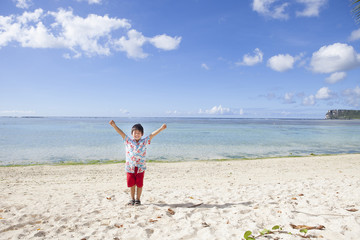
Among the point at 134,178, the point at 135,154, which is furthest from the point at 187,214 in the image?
the point at 135,154

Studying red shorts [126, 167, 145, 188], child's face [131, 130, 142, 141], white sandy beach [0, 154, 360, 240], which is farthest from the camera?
red shorts [126, 167, 145, 188]

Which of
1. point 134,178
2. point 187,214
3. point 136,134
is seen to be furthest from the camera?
point 134,178

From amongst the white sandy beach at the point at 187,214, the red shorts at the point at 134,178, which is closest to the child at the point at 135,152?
the red shorts at the point at 134,178

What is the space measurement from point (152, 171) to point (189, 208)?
26.8ft

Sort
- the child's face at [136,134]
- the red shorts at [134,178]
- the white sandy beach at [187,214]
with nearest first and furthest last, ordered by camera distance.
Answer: the white sandy beach at [187,214]
the child's face at [136,134]
the red shorts at [134,178]

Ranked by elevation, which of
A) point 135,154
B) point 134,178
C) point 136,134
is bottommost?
point 134,178

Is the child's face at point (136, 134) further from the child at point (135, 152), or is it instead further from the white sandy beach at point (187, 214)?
the white sandy beach at point (187, 214)

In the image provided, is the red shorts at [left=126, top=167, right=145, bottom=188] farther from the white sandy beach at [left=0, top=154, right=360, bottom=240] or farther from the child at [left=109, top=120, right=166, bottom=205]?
the white sandy beach at [left=0, top=154, right=360, bottom=240]

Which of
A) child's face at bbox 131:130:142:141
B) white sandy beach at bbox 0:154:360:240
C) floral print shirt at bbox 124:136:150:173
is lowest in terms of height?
white sandy beach at bbox 0:154:360:240

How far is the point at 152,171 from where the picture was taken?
532 inches

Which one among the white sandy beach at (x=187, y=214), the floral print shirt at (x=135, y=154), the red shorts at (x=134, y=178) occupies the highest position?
the floral print shirt at (x=135, y=154)

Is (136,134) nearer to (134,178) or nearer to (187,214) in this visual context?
(134,178)

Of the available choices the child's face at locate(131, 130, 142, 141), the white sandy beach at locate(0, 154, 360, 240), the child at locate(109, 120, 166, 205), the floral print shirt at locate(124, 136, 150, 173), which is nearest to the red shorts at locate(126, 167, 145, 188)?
the child at locate(109, 120, 166, 205)

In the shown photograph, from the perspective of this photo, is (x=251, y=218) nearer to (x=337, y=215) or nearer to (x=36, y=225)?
(x=337, y=215)
